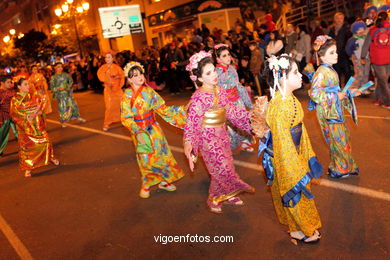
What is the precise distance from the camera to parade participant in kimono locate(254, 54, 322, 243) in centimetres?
326

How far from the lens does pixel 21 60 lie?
128 ft

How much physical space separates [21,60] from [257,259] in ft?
134

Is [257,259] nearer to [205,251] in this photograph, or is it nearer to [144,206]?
[205,251]

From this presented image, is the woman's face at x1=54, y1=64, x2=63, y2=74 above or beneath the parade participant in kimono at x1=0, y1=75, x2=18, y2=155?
above

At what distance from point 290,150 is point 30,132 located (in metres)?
5.45

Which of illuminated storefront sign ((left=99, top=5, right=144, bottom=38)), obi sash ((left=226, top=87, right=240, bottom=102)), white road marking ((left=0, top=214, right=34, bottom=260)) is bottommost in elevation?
white road marking ((left=0, top=214, right=34, bottom=260))

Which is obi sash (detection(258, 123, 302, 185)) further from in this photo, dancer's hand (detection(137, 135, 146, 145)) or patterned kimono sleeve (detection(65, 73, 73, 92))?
patterned kimono sleeve (detection(65, 73, 73, 92))

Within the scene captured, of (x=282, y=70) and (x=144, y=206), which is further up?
(x=282, y=70)

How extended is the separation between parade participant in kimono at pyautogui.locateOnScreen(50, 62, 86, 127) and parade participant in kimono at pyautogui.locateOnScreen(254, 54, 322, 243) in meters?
8.91

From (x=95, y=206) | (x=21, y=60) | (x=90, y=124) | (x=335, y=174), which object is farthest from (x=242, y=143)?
(x=21, y=60)

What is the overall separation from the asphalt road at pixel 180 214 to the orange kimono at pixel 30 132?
0.28m

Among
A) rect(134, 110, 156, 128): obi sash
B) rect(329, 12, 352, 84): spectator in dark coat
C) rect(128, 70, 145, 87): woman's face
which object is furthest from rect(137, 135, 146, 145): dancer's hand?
rect(329, 12, 352, 84): spectator in dark coat

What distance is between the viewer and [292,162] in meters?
3.26

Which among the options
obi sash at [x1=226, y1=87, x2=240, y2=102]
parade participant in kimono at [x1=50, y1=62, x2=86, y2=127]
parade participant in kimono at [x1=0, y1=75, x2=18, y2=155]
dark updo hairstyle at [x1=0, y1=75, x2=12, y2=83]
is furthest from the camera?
parade participant in kimono at [x1=50, y1=62, x2=86, y2=127]
